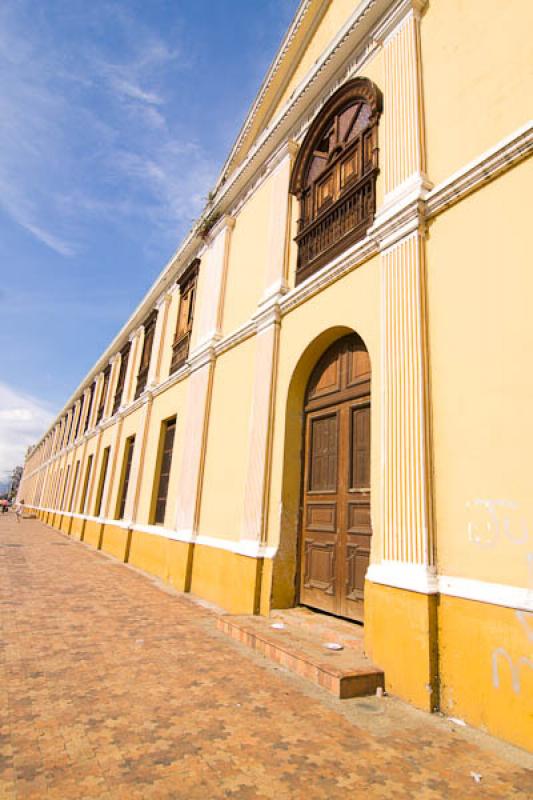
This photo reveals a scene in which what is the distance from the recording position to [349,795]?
2326mm

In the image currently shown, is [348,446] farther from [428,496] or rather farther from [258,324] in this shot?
[258,324]

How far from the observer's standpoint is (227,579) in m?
6.82

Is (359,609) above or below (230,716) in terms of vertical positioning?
above

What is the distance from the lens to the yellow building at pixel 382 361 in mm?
3473

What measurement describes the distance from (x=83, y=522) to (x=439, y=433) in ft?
54.6

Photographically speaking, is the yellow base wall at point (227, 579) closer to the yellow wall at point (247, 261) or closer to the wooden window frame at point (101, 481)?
the yellow wall at point (247, 261)

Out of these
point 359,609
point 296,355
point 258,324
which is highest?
point 258,324

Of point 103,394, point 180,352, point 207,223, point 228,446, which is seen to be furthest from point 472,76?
point 103,394

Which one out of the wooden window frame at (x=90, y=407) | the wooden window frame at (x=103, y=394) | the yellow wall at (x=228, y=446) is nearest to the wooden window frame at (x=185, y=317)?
the yellow wall at (x=228, y=446)

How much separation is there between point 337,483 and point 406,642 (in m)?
2.09

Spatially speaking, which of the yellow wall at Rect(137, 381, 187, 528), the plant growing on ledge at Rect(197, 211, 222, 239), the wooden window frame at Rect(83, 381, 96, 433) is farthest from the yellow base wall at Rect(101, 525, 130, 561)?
the wooden window frame at Rect(83, 381, 96, 433)

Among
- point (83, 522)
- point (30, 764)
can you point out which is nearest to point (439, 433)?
point (30, 764)

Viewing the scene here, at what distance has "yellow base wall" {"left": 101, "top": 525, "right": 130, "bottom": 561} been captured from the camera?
1181cm

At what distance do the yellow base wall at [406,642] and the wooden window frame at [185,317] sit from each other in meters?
7.67
